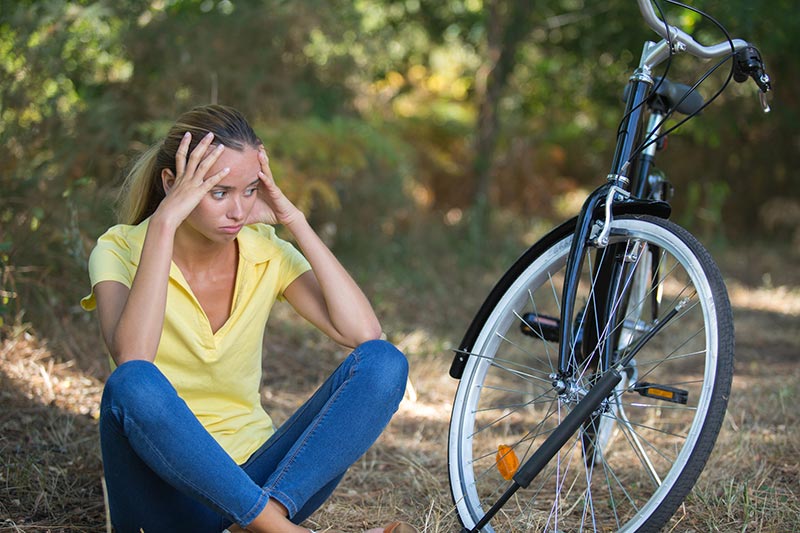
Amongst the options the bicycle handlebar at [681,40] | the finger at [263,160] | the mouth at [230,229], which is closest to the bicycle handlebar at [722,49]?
the bicycle handlebar at [681,40]

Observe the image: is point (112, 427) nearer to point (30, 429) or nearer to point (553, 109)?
point (30, 429)

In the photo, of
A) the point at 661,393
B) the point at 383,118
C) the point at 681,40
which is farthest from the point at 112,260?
the point at 383,118

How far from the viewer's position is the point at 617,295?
7.14 feet

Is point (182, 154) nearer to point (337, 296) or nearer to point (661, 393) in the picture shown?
point (337, 296)

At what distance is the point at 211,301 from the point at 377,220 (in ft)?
12.7

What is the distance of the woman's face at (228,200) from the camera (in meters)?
2.00

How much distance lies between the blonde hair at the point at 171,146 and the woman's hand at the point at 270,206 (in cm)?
10

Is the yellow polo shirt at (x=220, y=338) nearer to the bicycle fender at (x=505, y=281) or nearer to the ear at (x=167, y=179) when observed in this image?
the ear at (x=167, y=179)

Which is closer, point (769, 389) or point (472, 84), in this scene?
point (769, 389)

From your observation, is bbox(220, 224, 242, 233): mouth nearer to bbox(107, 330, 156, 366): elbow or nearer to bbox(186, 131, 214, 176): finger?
bbox(186, 131, 214, 176): finger

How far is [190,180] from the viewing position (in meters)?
1.96

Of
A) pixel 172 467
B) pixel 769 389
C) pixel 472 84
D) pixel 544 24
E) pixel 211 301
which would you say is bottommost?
pixel 172 467

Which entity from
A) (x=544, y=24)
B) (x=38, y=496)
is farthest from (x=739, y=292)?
(x=38, y=496)

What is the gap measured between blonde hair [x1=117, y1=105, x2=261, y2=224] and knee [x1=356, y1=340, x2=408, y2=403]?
1.80 feet
